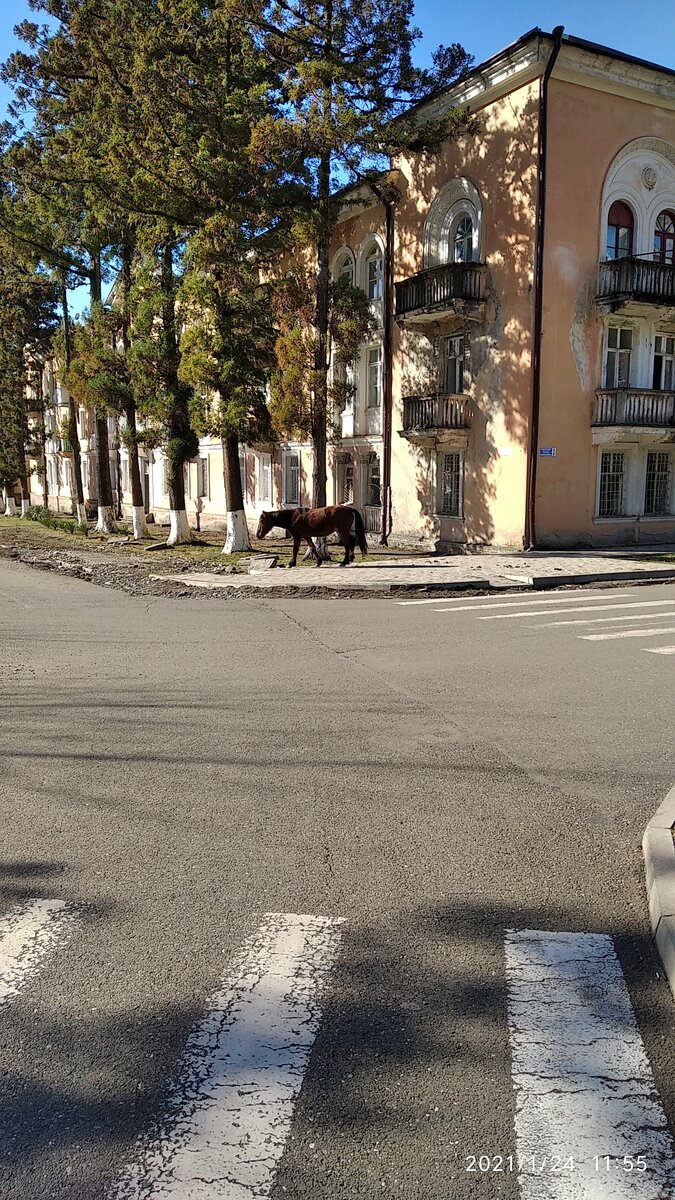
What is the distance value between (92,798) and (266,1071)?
110 inches

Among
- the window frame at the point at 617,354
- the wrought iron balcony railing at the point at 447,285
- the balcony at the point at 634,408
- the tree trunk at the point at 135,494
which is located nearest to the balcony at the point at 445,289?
the wrought iron balcony railing at the point at 447,285

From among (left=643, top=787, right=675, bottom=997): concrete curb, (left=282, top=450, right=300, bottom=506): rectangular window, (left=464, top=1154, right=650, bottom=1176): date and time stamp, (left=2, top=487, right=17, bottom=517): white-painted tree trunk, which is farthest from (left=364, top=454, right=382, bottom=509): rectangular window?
(left=2, top=487, right=17, bottom=517): white-painted tree trunk

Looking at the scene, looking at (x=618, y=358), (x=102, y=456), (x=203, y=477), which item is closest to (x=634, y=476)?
(x=618, y=358)

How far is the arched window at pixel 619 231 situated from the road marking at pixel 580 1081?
23449 mm

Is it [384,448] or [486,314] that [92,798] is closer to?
[486,314]

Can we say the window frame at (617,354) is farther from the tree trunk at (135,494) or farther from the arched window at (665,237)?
the tree trunk at (135,494)

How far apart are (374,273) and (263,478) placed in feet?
35.2

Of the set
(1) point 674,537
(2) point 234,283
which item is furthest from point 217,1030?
(1) point 674,537

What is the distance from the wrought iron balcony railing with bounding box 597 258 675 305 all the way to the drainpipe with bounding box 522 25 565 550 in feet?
6.46

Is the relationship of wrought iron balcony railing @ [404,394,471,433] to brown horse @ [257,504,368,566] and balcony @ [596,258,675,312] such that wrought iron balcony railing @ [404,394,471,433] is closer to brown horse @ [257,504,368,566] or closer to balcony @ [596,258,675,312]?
balcony @ [596,258,675,312]

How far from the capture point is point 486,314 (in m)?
23.0

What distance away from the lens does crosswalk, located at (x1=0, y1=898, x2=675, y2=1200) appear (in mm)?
2281

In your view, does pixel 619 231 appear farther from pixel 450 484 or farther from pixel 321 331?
pixel 321 331

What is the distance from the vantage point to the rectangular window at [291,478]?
108 feet
